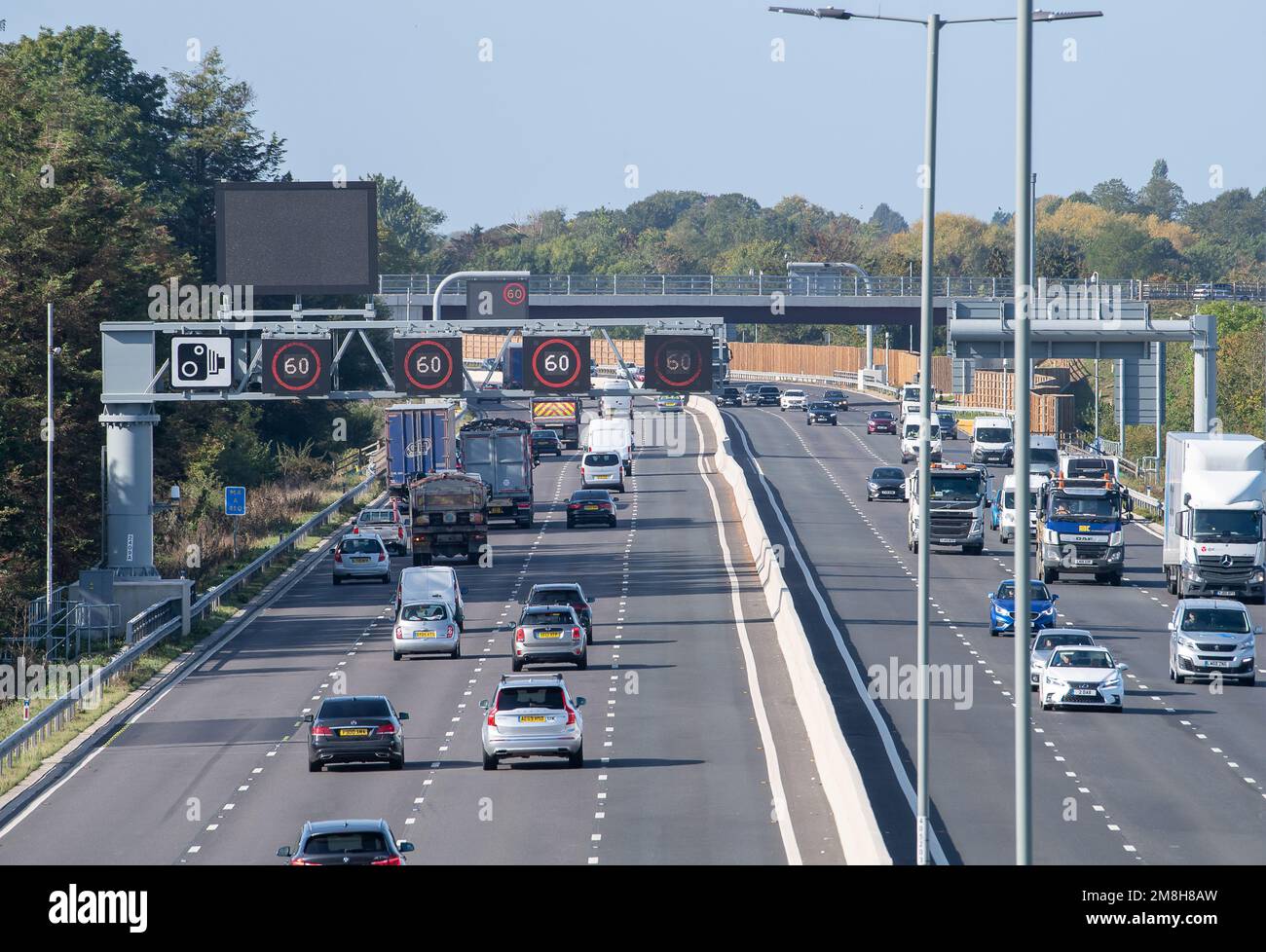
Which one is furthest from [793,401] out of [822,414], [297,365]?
[297,365]

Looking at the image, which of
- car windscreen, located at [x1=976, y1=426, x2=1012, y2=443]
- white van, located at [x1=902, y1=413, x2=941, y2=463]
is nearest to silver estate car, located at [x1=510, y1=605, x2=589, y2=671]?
white van, located at [x1=902, y1=413, x2=941, y2=463]

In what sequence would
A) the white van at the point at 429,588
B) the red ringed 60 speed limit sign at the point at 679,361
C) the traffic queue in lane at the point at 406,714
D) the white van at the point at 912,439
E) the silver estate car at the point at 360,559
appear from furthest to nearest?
the white van at the point at 912,439
the silver estate car at the point at 360,559
the white van at the point at 429,588
the red ringed 60 speed limit sign at the point at 679,361
the traffic queue in lane at the point at 406,714

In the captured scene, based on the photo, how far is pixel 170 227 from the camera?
100 m

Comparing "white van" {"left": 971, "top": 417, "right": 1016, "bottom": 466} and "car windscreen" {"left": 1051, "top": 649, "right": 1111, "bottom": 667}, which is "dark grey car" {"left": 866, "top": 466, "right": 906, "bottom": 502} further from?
"car windscreen" {"left": 1051, "top": 649, "right": 1111, "bottom": 667}

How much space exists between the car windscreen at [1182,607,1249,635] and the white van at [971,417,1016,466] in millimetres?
47641

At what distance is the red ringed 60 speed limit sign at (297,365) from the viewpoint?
45469 millimetres

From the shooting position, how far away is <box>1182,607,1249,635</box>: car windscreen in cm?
4075

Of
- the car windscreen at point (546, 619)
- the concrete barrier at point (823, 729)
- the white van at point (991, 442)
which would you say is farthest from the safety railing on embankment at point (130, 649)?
the white van at point (991, 442)

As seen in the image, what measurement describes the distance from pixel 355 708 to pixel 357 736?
0.64 metres

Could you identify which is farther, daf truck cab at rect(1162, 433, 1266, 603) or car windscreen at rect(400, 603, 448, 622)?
daf truck cab at rect(1162, 433, 1266, 603)

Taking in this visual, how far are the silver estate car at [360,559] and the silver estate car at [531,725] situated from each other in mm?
26862

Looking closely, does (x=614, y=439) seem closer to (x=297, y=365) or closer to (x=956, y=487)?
(x=956, y=487)

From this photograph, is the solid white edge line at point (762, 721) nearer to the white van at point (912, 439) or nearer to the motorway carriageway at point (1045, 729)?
the motorway carriageway at point (1045, 729)
